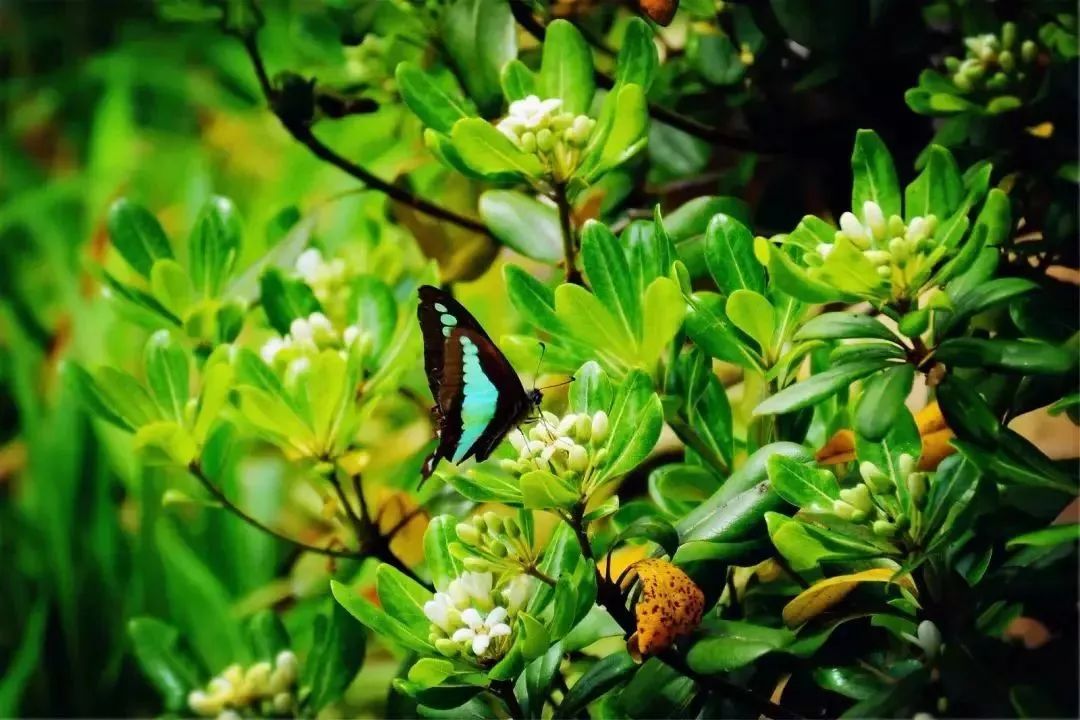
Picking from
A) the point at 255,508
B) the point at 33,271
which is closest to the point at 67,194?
the point at 33,271

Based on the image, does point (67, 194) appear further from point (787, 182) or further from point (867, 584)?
point (867, 584)

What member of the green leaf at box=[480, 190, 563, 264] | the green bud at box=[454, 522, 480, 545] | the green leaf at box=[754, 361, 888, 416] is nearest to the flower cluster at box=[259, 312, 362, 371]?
the green leaf at box=[480, 190, 563, 264]

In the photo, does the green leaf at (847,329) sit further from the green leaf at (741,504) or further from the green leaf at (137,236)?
the green leaf at (137,236)

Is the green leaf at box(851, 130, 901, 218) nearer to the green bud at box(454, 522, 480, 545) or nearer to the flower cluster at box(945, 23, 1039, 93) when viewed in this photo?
the flower cluster at box(945, 23, 1039, 93)

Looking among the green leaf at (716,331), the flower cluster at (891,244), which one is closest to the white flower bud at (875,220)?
the flower cluster at (891,244)

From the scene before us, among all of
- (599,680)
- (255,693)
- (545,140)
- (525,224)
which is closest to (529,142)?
(545,140)
